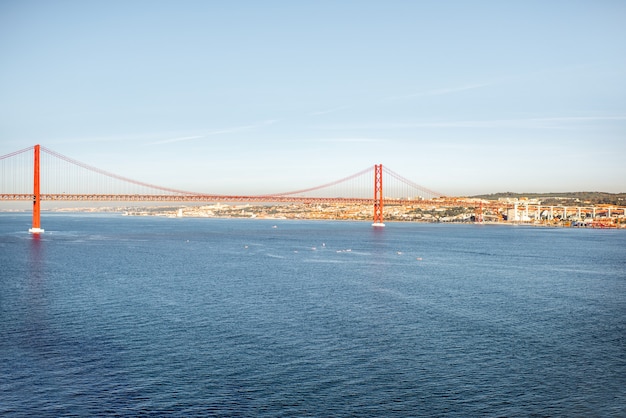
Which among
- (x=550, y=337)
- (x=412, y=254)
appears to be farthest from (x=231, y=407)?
(x=412, y=254)

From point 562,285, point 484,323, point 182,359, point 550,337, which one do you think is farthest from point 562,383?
point 562,285

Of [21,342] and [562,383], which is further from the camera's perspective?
[21,342]

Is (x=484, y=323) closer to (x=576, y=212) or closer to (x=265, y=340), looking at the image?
(x=265, y=340)


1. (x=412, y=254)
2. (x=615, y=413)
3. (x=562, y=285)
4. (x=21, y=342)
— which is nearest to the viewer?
(x=615, y=413)

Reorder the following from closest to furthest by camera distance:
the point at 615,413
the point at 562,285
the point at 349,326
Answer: the point at 615,413, the point at 349,326, the point at 562,285

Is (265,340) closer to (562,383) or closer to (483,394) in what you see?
(483,394)

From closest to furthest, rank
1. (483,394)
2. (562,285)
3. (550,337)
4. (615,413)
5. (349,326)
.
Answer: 1. (615,413)
2. (483,394)
3. (550,337)
4. (349,326)
5. (562,285)
